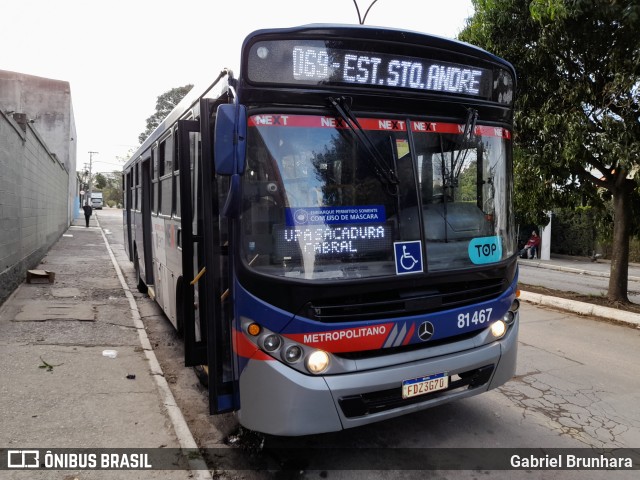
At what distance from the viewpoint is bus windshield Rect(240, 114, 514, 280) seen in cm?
325

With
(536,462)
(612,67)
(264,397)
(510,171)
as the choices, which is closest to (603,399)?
(536,462)

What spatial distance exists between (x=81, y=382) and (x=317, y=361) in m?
3.13

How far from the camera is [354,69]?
3525mm

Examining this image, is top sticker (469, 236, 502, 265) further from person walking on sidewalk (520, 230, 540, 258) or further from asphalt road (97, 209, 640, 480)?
person walking on sidewalk (520, 230, 540, 258)

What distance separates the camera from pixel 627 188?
31.0ft

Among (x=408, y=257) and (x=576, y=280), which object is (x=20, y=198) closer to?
(x=408, y=257)

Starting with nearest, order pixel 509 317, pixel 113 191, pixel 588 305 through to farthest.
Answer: pixel 509 317
pixel 588 305
pixel 113 191

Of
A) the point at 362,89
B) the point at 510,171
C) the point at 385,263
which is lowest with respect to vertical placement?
the point at 385,263

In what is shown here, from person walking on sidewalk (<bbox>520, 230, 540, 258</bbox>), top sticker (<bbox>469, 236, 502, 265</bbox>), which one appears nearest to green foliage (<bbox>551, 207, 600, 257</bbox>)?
person walking on sidewalk (<bbox>520, 230, 540, 258</bbox>)

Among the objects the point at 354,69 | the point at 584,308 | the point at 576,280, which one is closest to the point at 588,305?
the point at 584,308

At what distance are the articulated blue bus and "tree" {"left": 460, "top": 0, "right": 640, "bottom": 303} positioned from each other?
541 centimetres

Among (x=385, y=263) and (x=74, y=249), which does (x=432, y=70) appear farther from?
(x=74, y=249)

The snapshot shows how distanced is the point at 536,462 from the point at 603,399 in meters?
1.84

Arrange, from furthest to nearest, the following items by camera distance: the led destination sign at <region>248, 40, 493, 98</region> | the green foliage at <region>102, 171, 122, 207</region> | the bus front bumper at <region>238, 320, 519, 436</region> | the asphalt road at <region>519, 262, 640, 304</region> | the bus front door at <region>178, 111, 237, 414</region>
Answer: the green foliage at <region>102, 171, 122, 207</region>
the asphalt road at <region>519, 262, 640, 304</region>
the bus front door at <region>178, 111, 237, 414</region>
the led destination sign at <region>248, 40, 493, 98</region>
the bus front bumper at <region>238, 320, 519, 436</region>
